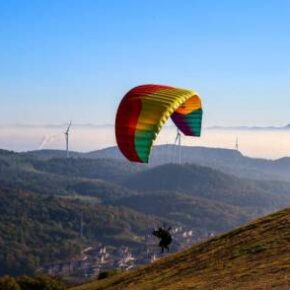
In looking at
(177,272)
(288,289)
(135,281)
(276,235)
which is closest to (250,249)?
(276,235)

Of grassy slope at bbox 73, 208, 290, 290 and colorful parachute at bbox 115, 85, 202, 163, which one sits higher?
colorful parachute at bbox 115, 85, 202, 163

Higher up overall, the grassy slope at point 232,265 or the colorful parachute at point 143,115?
the colorful parachute at point 143,115

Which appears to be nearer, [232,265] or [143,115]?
[143,115]

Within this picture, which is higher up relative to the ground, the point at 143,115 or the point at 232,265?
the point at 143,115

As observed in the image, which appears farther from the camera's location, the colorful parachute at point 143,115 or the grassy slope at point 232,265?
the colorful parachute at point 143,115
